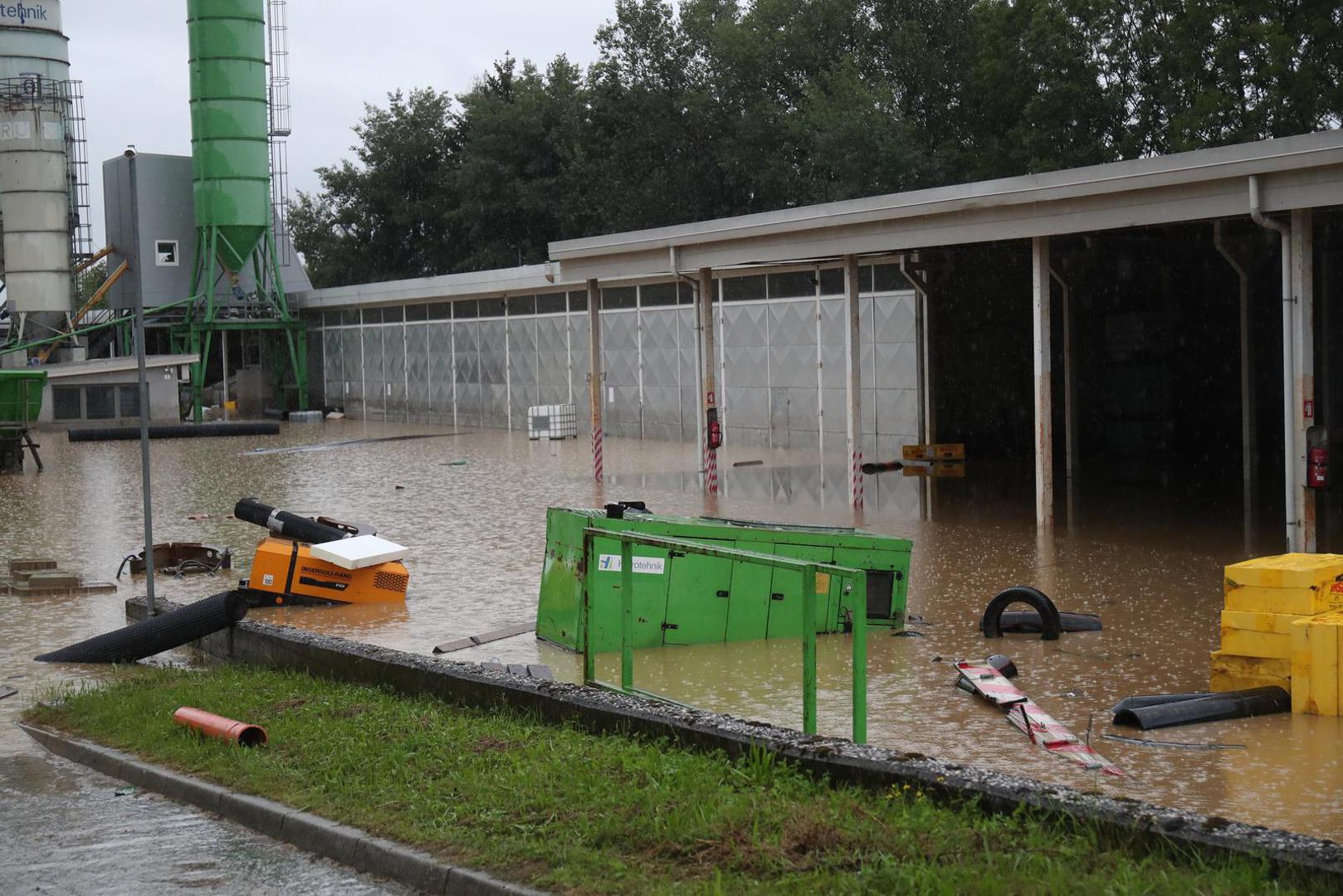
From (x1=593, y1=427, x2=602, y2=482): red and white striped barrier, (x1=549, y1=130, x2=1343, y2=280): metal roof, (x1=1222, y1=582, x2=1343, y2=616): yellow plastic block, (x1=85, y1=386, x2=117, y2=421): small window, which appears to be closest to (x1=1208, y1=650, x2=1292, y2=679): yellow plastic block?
(x1=1222, y1=582, x2=1343, y2=616): yellow plastic block

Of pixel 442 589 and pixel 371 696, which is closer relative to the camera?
pixel 371 696

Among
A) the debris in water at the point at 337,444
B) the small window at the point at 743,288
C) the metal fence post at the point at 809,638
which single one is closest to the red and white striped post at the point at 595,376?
the small window at the point at 743,288

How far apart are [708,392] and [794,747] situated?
58.6 ft

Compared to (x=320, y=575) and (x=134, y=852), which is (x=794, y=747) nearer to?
(x=134, y=852)

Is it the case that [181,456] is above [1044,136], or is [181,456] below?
below

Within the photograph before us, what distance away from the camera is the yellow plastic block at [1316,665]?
929cm

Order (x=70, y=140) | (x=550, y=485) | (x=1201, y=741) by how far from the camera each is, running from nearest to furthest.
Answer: (x=1201, y=741)
(x=550, y=485)
(x=70, y=140)

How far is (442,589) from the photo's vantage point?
15422mm

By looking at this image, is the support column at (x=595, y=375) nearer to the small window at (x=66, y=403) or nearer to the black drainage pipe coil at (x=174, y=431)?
the black drainage pipe coil at (x=174, y=431)

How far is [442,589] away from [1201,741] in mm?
8705

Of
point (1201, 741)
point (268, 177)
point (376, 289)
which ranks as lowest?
point (1201, 741)

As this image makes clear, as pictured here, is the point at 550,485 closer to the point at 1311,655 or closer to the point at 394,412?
the point at 1311,655

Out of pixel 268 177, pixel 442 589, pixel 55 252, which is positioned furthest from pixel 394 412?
pixel 442 589

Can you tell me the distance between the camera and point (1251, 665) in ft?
32.1
